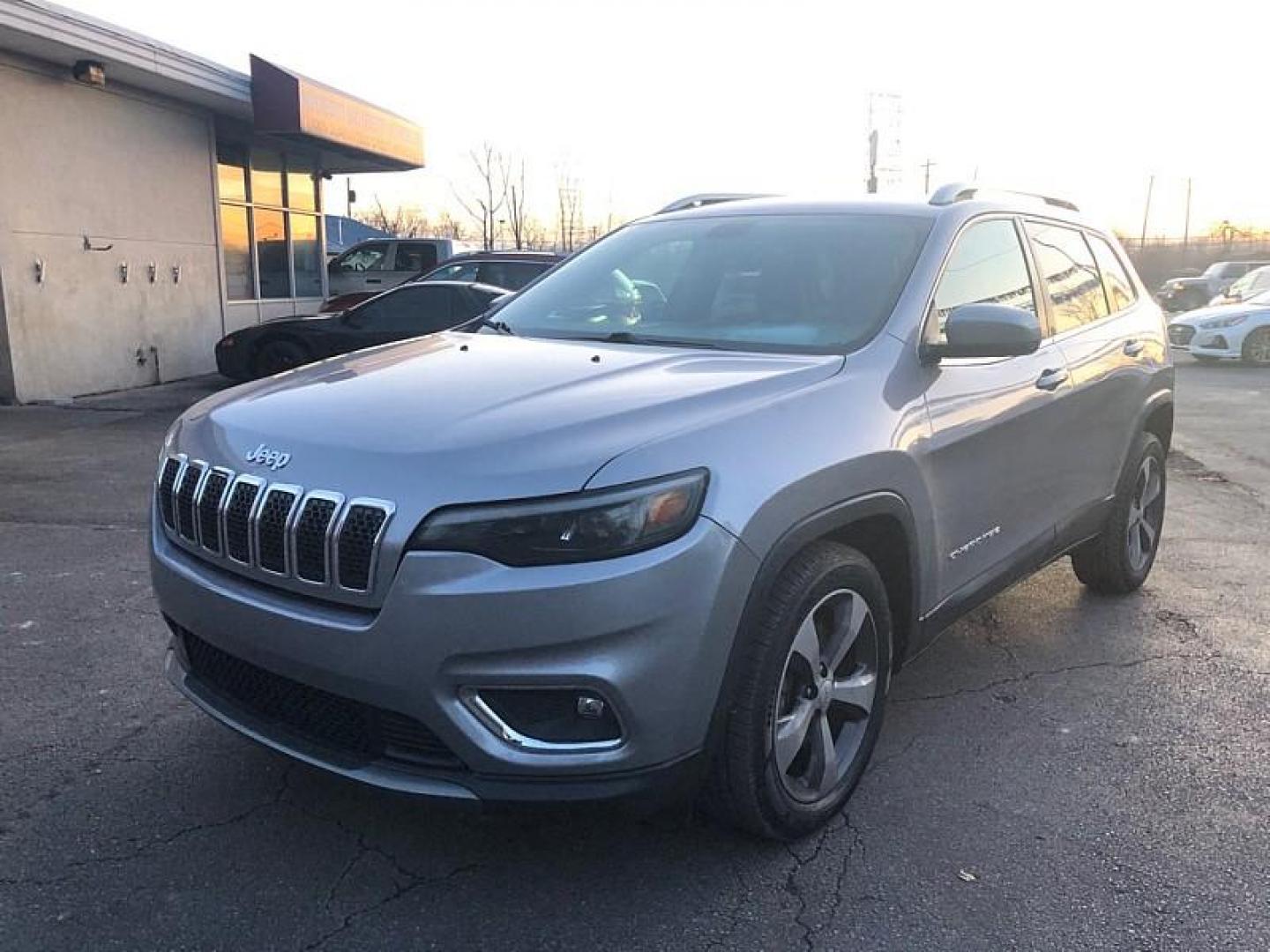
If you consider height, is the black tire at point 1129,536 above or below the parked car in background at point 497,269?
below

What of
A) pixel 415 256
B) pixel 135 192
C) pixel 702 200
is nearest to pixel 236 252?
pixel 135 192

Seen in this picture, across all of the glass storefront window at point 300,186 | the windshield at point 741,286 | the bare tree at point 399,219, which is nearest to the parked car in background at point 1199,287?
the glass storefront window at point 300,186

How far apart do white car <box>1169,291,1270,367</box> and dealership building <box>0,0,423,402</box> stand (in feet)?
45.5

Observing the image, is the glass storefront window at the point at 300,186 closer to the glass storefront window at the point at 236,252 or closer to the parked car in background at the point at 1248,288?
the glass storefront window at the point at 236,252

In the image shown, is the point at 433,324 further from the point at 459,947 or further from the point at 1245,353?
the point at 1245,353

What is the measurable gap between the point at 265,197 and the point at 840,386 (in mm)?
15296

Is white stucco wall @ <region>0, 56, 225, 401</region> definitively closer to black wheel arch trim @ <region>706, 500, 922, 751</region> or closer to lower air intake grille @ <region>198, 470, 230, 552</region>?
lower air intake grille @ <region>198, 470, 230, 552</region>

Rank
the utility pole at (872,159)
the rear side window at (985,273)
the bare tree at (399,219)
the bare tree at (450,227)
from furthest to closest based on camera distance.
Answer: the bare tree at (399,219), the bare tree at (450,227), the utility pole at (872,159), the rear side window at (985,273)

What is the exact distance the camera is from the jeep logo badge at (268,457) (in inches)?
101

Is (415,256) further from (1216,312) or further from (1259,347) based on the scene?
(1259,347)

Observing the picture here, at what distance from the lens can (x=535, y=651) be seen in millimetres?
2281

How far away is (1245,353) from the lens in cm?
1777

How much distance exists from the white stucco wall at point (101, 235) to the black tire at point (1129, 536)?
10706 millimetres

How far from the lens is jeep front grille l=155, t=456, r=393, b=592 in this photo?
2357 mm
